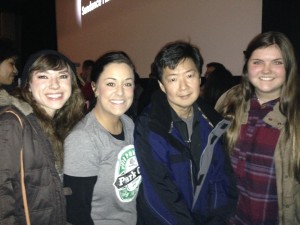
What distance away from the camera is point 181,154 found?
1.52 m

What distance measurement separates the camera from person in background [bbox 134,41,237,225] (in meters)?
1.49

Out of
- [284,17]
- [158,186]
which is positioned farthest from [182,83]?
[284,17]

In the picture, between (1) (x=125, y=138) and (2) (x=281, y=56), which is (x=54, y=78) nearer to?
(1) (x=125, y=138)

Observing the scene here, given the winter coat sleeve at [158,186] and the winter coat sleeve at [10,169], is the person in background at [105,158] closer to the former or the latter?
the winter coat sleeve at [158,186]

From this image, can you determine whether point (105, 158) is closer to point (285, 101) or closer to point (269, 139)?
point (269, 139)

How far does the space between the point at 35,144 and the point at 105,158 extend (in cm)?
34

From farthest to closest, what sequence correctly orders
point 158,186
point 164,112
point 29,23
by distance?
point 29,23 < point 164,112 < point 158,186

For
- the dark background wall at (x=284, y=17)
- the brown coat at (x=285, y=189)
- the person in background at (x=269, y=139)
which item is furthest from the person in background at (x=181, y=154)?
the dark background wall at (x=284, y=17)

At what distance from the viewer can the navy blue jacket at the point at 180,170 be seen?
4.86ft

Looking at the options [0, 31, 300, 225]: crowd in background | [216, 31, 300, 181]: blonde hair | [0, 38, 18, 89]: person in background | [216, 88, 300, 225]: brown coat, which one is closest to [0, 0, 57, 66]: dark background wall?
[0, 38, 18, 89]: person in background

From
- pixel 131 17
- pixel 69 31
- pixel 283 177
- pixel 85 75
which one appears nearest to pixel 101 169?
pixel 283 177

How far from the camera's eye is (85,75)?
6.20 metres

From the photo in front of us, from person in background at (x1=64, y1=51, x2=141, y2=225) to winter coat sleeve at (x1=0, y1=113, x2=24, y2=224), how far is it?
22cm

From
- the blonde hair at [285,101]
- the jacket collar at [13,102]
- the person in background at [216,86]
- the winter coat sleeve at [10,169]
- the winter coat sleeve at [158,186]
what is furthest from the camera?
the person in background at [216,86]
